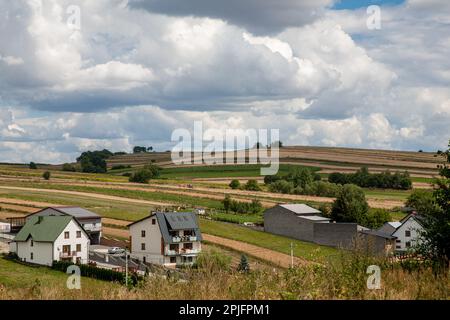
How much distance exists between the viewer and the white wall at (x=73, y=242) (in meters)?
63.0

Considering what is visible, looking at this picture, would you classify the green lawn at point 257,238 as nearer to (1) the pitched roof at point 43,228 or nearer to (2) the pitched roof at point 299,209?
(2) the pitched roof at point 299,209

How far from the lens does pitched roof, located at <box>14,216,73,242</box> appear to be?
6297 centimetres

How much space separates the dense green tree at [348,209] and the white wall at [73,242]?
132 ft

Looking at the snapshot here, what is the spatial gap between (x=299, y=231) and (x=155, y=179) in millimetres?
66557

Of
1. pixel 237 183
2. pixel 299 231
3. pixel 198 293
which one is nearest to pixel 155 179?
pixel 237 183

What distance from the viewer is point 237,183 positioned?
132500mm

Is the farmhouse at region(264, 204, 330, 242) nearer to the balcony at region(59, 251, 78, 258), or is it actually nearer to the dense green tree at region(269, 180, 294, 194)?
the balcony at region(59, 251, 78, 258)

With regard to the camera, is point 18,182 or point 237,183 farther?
point 237,183

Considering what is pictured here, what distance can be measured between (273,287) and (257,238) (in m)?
68.4

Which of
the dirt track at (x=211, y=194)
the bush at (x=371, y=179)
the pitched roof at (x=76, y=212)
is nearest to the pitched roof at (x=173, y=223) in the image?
the pitched roof at (x=76, y=212)

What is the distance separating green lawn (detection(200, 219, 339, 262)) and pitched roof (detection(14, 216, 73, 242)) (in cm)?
1953

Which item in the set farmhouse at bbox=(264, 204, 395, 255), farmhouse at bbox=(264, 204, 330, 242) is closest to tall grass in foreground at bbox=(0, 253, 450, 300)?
farmhouse at bbox=(264, 204, 395, 255)
